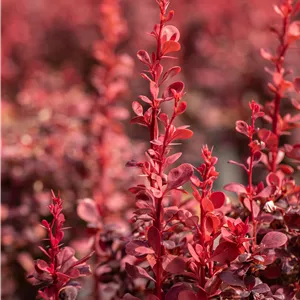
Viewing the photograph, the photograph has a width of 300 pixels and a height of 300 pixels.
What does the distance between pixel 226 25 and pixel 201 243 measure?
375 centimetres

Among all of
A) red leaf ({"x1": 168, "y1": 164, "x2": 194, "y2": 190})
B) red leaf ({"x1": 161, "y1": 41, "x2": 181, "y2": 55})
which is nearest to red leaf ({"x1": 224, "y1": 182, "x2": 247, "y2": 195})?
red leaf ({"x1": 168, "y1": 164, "x2": 194, "y2": 190})

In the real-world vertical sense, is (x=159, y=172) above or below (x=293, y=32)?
below

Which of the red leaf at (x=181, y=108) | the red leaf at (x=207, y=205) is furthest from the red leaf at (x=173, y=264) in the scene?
the red leaf at (x=181, y=108)

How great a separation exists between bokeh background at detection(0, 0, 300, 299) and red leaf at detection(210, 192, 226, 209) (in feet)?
1.59

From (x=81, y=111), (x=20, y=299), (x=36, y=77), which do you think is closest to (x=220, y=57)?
(x=36, y=77)

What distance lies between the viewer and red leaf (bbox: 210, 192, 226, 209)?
0.92 meters

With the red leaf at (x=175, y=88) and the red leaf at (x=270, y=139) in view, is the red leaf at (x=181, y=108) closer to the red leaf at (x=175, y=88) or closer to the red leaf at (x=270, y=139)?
the red leaf at (x=175, y=88)

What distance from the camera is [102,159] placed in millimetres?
1892

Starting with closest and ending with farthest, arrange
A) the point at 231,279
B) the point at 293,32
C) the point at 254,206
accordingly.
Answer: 1. the point at 231,279
2. the point at 254,206
3. the point at 293,32

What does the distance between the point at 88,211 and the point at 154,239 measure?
319 millimetres

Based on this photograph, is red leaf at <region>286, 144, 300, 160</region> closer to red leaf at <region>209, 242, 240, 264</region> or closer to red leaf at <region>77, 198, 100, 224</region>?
red leaf at <region>209, 242, 240, 264</region>

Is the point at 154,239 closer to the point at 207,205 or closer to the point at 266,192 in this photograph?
the point at 207,205

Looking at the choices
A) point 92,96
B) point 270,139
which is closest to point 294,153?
point 270,139

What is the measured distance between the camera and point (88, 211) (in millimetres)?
1202
